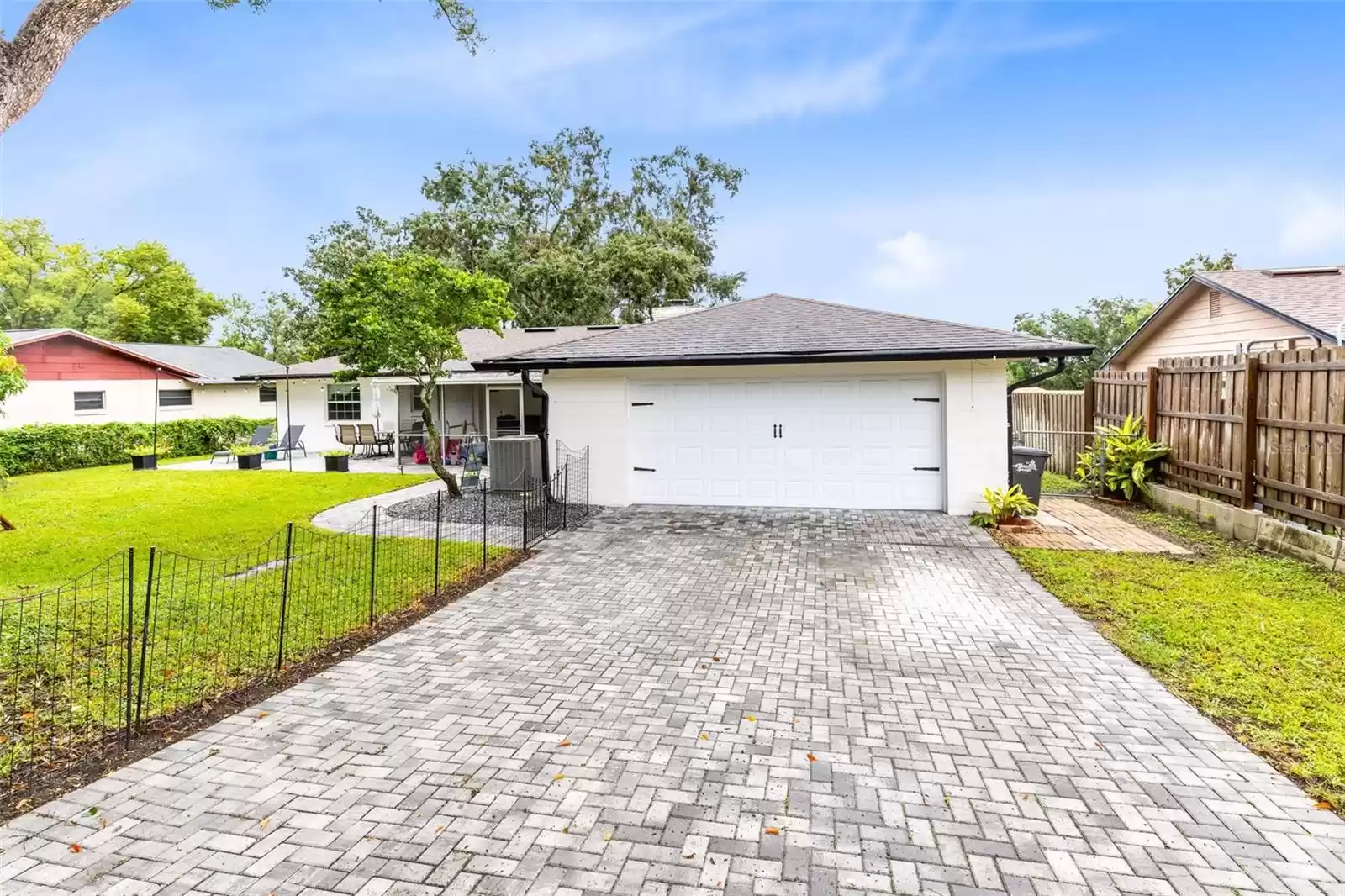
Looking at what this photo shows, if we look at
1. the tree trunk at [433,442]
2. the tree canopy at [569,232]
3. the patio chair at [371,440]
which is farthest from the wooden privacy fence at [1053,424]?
the patio chair at [371,440]

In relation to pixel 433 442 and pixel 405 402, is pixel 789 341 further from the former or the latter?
pixel 405 402

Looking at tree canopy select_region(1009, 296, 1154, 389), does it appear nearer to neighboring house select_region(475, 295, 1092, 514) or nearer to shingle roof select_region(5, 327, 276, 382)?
neighboring house select_region(475, 295, 1092, 514)

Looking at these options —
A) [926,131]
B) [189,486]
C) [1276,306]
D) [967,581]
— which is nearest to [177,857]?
[967,581]

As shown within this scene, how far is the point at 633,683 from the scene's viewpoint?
4.24 metres

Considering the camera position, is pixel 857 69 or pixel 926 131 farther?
pixel 926 131

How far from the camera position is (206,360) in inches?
941

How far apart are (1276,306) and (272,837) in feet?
45.1

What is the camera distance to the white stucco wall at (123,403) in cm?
1788

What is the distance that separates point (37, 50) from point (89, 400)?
19768 millimetres

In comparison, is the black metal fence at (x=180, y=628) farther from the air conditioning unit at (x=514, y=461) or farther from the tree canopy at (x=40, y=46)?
the tree canopy at (x=40, y=46)

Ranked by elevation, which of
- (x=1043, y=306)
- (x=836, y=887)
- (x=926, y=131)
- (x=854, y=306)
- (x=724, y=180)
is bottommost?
(x=836, y=887)

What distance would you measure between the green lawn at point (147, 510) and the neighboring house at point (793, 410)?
160 inches

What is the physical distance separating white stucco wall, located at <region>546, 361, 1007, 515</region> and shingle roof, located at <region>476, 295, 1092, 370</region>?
34 centimetres

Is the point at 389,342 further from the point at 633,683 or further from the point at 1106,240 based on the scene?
the point at 1106,240
